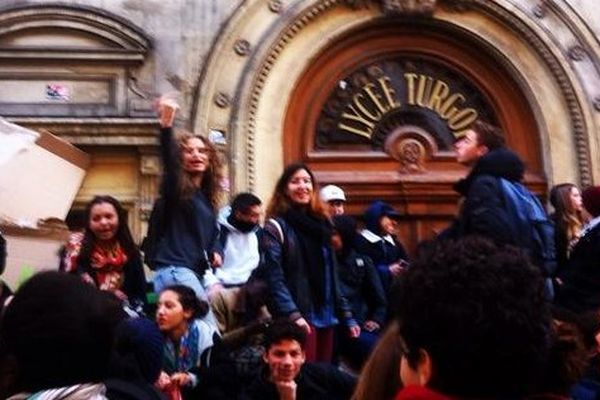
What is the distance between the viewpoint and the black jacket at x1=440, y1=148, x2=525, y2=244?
504 cm

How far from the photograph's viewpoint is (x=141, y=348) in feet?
12.6

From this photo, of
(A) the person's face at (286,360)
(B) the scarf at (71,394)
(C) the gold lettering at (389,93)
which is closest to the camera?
(B) the scarf at (71,394)

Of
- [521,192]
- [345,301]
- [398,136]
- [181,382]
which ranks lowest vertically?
[181,382]

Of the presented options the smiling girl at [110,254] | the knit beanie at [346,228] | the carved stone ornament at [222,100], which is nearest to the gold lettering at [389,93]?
the carved stone ornament at [222,100]

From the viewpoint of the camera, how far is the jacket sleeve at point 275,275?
605 cm

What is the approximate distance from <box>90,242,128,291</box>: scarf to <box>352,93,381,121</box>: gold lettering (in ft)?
13.8

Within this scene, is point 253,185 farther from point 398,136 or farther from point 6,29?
point 6,29

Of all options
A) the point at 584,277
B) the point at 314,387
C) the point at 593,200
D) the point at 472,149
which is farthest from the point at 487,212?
the point at 314,387

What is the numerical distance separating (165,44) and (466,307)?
24.4 ft

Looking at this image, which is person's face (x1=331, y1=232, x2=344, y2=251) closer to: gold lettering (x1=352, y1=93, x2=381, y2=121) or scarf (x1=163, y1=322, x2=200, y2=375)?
scarf (x1=163, y1=322, x2=200, y2=375)

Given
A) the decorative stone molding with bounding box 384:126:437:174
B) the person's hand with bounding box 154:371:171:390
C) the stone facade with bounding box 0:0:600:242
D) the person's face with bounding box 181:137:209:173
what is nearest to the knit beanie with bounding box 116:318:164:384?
the person's hand with bounding box 154:371:171:390

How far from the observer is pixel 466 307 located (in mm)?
2170

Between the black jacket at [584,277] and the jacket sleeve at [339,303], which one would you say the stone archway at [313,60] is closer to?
the jacket sleeve at [339,303]

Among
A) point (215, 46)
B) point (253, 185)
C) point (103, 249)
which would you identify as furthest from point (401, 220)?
point (103, 249)
